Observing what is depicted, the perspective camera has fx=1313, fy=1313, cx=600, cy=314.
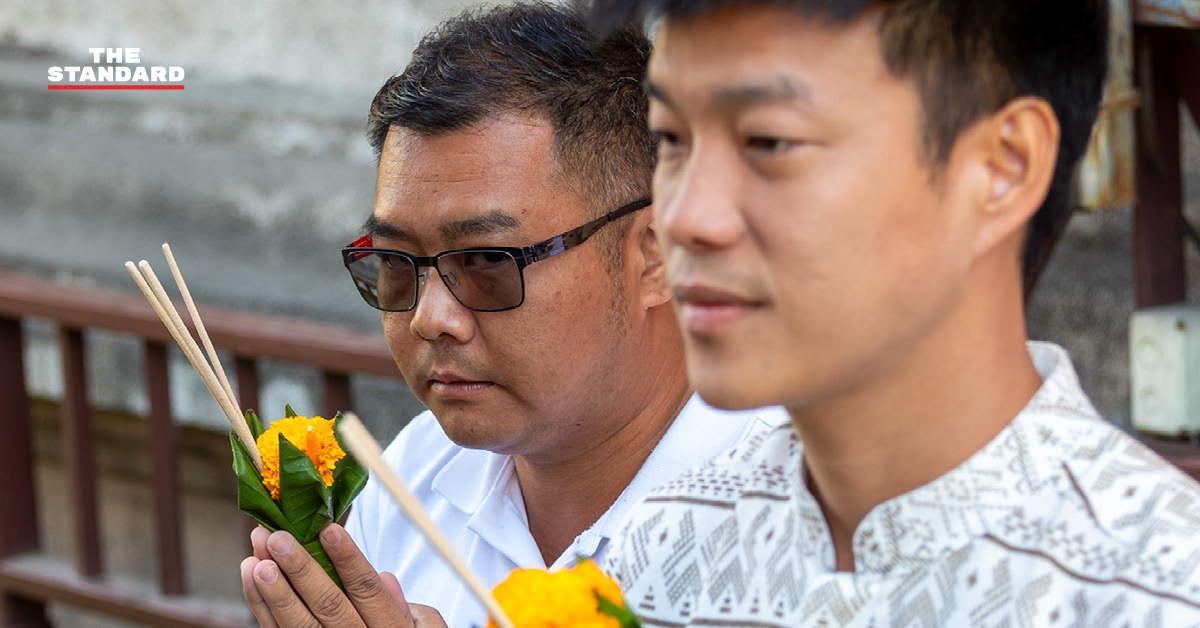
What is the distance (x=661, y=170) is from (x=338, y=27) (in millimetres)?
3632

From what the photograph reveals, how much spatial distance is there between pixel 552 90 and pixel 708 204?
0.95 metres

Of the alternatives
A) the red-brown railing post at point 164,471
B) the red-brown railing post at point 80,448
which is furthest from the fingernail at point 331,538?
the red-brown railing post at point 80,448

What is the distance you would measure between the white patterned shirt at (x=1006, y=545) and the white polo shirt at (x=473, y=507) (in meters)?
0.64

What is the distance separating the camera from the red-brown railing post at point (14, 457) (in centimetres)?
390

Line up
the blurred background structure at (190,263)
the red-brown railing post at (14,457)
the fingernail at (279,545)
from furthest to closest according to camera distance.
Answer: the red-brown railing post at (14,457) < the blurred background structure at (190,263) < the fingernail at (279,545)

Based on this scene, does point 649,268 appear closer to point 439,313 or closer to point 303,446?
point 439,313

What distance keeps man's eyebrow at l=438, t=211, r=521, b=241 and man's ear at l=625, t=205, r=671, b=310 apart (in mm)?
221

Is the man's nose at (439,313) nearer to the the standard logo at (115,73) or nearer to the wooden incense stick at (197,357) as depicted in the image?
the wooden incense stick at (197,357)

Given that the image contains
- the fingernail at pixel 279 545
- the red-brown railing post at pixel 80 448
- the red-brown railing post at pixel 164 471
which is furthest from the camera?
the red-brown railing post at pixel 80 448

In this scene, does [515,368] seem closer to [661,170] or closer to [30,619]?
[661,170]

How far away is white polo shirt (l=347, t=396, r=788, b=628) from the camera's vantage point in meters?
1.90

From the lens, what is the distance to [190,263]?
4.62m

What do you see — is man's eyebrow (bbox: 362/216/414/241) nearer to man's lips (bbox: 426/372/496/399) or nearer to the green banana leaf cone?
man's lips (bbox: 426/372/496/399)

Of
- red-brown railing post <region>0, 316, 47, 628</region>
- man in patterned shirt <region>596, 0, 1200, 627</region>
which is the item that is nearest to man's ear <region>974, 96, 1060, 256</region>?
man in patterned shirt <region>596, 0, 1200, 627</region>
